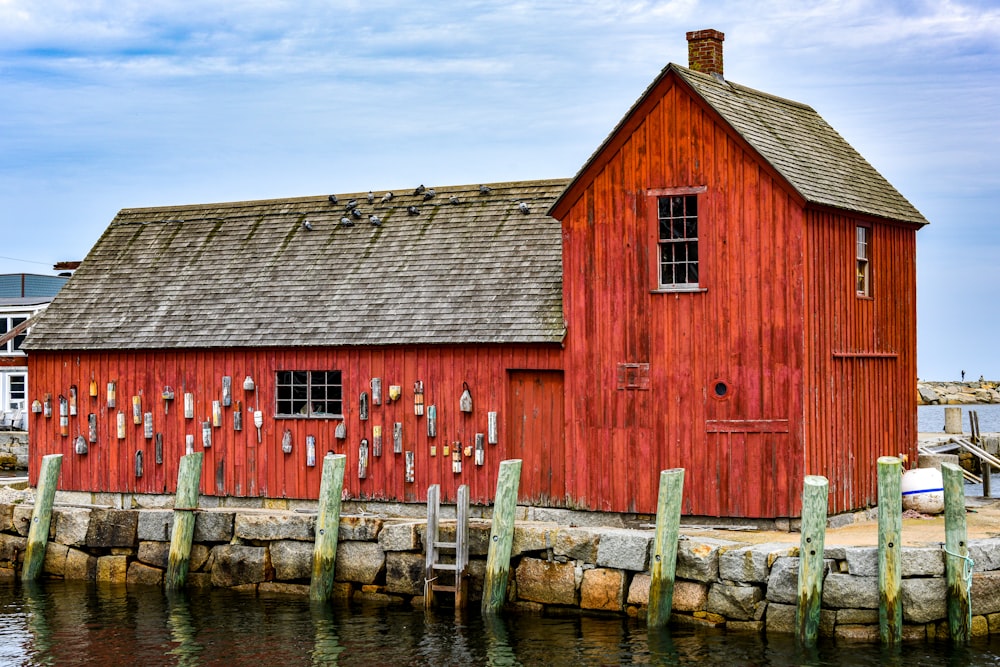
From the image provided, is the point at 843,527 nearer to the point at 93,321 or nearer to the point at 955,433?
the point at 93,321

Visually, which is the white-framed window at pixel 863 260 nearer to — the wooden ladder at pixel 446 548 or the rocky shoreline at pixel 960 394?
the wooden ladder at pixel 446 548

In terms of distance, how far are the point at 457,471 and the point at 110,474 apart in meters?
6.92

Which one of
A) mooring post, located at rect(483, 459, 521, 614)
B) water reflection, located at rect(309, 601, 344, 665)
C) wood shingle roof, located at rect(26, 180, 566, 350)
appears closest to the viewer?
water reflection, located at rect(309, 601, 344, 665)

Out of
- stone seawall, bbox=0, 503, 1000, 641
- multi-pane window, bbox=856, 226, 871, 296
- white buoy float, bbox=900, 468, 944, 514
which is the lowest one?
stone seawall, bbox=0, 503, 1000, 641

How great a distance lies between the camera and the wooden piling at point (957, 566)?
54.4ft

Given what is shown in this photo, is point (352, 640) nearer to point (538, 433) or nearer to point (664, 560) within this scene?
point (664, 560)

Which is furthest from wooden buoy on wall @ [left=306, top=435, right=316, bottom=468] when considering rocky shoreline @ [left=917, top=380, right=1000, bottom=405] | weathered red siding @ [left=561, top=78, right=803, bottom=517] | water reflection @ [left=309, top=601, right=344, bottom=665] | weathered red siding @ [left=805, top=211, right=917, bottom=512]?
rocky shoreline @ [left=917, top=380, right=1000, bottom=405]

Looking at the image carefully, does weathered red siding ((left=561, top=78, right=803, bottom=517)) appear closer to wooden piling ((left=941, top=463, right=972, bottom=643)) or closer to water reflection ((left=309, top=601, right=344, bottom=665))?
→ wooden piling ((left=941, top=463, right=972, bottom=643))

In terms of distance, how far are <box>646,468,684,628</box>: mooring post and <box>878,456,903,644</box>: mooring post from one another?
8.71 ft

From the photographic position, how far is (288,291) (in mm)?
24672

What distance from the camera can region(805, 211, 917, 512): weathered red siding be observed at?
2014cm

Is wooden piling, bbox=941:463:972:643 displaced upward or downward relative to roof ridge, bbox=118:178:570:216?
downward

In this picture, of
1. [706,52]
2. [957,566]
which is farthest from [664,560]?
[706,52]

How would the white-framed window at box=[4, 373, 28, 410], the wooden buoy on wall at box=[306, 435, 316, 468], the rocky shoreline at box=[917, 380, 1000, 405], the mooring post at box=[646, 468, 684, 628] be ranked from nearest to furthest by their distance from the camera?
the mooring post at box=[646, 468, 684, 628] < the wooden buoy on wall at box=[306, 435, 316, 468] < the white-framed window at box=[4, 373, 28, 410] < the rocky shoreline at box=[917, 380, 1000, 405]
